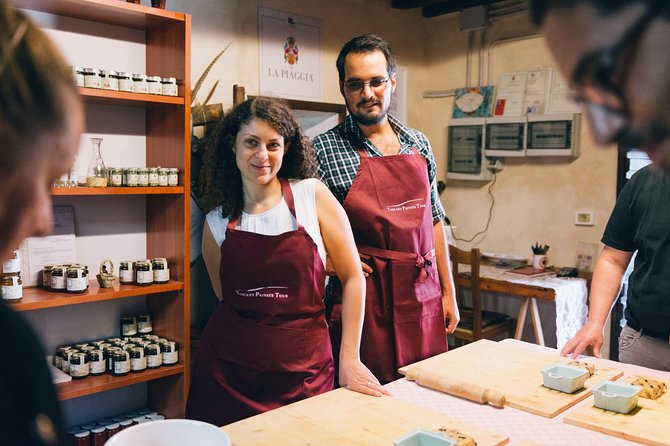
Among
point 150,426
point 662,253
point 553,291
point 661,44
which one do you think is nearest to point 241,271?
point 150,426

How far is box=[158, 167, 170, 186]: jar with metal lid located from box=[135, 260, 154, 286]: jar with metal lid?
368 mm

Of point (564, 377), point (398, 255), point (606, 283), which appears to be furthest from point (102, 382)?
point (606, 283)

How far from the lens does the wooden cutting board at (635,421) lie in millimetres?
1252

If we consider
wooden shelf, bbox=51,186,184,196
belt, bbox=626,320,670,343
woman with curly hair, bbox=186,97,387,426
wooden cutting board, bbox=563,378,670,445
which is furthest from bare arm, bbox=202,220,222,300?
belt, bbox=626,320,670,343

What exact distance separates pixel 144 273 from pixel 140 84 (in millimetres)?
834

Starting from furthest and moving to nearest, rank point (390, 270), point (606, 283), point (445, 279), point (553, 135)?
1. point (553, 135)
2. point (445, 279)
3. point (390, 270)
4. point (606, 283)

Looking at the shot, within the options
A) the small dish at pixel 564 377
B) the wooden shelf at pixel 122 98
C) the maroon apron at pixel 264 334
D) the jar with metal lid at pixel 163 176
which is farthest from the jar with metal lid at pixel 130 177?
the small dish at pixel 564 377

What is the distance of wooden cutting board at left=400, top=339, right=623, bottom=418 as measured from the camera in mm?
1440

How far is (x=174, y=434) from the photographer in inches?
42.9

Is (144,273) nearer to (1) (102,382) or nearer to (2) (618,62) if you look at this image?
(1) (102,382)

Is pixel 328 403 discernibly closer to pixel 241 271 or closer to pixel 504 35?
pixel 241 271

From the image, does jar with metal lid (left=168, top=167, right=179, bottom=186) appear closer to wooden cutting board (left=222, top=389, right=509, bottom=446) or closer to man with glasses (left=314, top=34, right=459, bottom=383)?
man with glasses (left=314, top=34, right=459, bottom=383)

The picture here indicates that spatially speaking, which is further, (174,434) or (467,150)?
(467,150)

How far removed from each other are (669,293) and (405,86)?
321 centimetres
